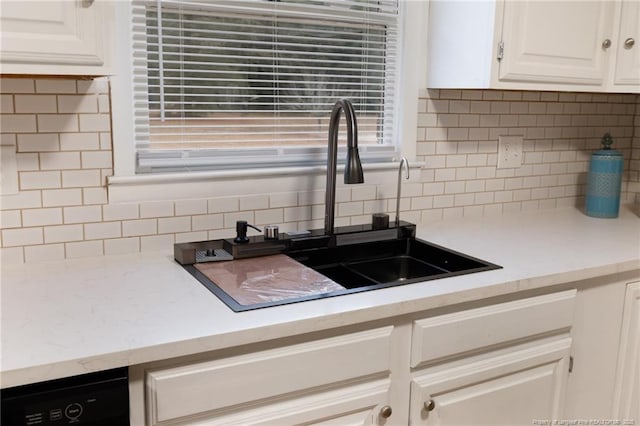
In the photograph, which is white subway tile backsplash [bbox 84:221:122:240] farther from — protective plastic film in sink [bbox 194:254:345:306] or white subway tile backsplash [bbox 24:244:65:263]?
protective plastic film in sink [bbox 194:254:345:306]

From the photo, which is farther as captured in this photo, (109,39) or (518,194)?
(518,194)

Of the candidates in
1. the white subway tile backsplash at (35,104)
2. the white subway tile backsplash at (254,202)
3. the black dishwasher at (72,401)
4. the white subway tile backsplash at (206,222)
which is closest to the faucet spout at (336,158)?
the white subway tile backsplash at (254,202)

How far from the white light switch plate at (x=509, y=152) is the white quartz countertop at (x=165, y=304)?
0.49 meters

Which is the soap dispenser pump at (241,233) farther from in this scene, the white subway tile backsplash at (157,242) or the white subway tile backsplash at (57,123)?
the white subway tile backsplash at (57,123)

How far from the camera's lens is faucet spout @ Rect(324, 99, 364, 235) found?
5.76 feet

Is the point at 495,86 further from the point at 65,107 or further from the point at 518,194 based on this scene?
the point at 65,107

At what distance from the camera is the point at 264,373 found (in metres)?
1.25

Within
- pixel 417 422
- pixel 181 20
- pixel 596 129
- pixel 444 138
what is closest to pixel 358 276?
pixel 417 422

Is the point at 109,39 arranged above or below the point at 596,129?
above

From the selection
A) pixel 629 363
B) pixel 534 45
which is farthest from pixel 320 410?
pixel 534 45

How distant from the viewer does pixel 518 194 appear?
246 centimetres

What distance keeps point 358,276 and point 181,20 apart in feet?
3.00

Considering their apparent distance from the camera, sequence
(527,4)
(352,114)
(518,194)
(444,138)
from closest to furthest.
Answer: (352,114) → (527,4) → (444,138) → (518,194)

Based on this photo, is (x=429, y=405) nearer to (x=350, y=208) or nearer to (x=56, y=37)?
(x=350, y=208)
